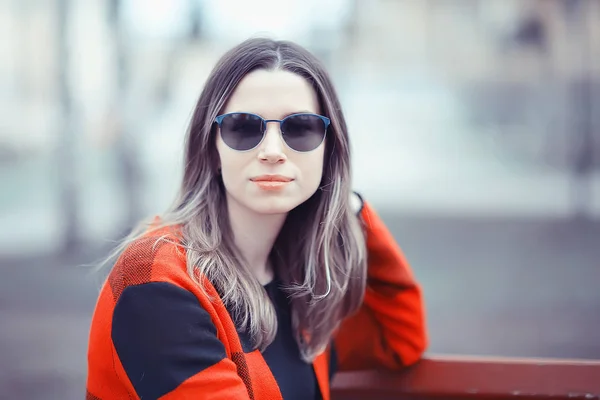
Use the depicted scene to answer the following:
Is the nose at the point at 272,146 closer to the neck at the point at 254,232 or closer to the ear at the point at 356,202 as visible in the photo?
the neck at the point at 254,232

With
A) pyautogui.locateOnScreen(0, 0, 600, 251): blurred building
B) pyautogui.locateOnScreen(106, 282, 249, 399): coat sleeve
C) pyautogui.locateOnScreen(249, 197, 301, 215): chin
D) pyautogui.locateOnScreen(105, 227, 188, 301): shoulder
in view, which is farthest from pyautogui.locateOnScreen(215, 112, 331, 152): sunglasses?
pyautogui.locateOnScreen(0, 0, 600, 251): blurred building

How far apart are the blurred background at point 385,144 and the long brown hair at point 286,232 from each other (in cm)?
246

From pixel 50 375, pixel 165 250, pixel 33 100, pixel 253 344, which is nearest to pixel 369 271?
pixel 253 344

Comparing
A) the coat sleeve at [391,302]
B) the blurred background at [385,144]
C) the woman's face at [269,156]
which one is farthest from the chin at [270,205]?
the blurred background at [385,144]

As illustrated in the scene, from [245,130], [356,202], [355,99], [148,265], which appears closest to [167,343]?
[148,265]

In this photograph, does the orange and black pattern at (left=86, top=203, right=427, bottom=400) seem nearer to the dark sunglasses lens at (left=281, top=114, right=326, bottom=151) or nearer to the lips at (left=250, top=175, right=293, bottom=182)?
the lips at (left=250, top=175, right=293, bottom=182)

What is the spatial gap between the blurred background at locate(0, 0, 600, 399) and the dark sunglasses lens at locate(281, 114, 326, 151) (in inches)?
109

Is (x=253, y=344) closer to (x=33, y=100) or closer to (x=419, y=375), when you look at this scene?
(x=419, y=375)

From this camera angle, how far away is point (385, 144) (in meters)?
10.6

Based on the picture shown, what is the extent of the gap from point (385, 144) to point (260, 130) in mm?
9355

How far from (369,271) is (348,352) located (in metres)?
0.29

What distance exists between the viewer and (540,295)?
18.6ft

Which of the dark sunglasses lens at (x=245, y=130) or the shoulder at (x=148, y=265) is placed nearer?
the shoulder at (x=148, y=265)

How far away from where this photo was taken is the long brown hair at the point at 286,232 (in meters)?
1.48
